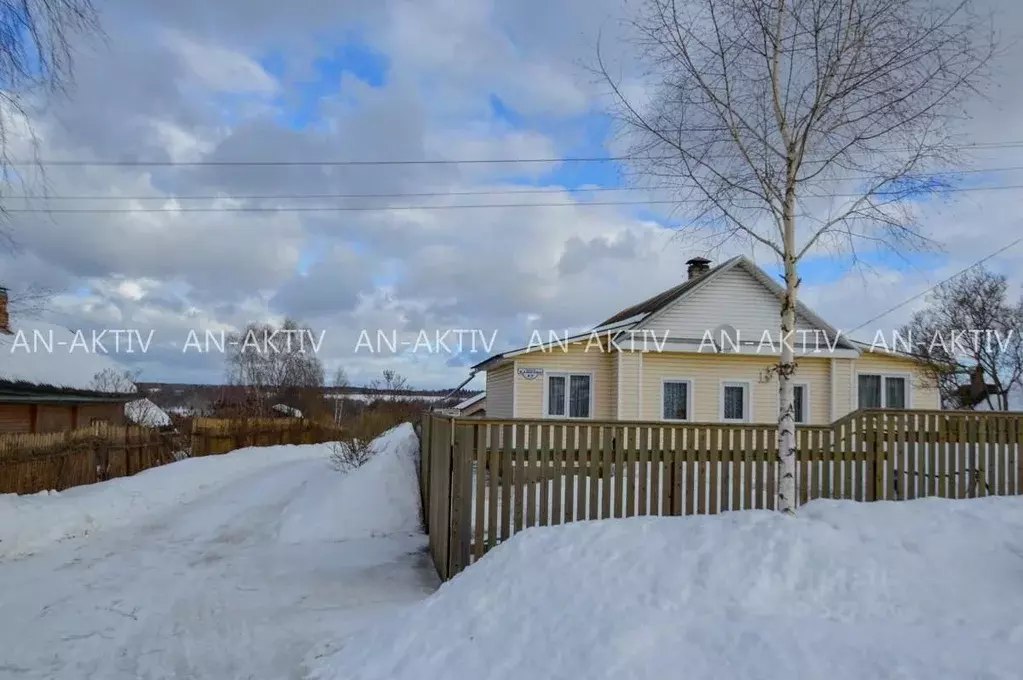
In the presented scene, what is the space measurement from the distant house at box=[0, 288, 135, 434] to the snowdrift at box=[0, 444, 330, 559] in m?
4.24

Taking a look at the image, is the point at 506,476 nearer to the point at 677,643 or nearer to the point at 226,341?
the point at 677,643

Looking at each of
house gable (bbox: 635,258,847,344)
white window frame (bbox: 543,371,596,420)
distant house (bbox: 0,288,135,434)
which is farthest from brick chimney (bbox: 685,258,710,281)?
distant house (bbox: 0,288,135,434)

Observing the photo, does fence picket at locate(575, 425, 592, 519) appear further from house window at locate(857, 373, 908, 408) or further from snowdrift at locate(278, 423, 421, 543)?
house window at locate(857, 373, 908, 408)

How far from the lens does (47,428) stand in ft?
66.5

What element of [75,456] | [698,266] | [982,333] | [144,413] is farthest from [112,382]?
[982,333]

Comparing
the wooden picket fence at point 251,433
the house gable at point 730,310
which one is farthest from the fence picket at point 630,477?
the wooden picket fence at point 251,433

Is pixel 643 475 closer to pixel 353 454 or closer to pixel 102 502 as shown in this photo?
pixel 353 454

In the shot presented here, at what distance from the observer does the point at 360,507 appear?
411 inches

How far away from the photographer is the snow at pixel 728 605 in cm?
376

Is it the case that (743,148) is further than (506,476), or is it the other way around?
(743,148)

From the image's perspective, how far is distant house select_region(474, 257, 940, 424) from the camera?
16.0 meters

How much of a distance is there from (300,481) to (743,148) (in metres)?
12.9

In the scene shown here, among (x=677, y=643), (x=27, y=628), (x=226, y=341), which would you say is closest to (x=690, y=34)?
(x=677, y=643)

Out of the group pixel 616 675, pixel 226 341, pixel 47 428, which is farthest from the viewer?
pixel 226 341
